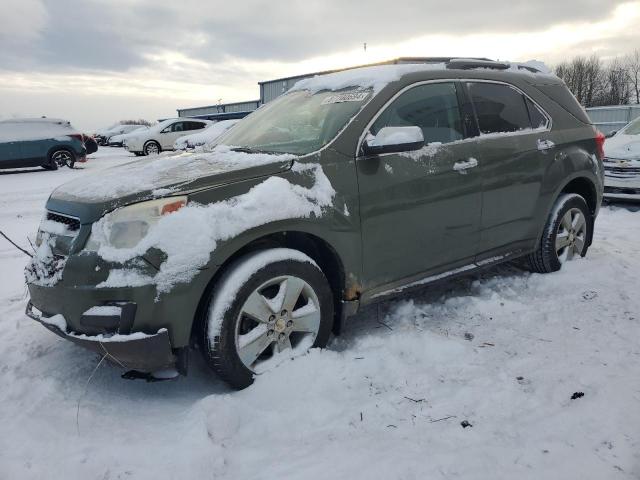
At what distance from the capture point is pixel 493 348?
3.21m

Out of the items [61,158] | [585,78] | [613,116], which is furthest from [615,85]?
[61,158]

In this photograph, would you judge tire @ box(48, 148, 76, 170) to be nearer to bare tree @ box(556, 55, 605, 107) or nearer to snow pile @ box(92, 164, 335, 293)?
snow pile @ box(92, 164, 335, 293)

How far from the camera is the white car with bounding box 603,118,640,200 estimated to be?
25.5 feet

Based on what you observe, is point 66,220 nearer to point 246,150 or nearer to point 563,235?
point 246,150

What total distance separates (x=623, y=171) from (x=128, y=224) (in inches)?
313

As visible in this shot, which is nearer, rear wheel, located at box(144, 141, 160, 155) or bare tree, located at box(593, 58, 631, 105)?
rear wheel, located at box(144, 141, 160, 155)

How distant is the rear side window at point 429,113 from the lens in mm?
3322

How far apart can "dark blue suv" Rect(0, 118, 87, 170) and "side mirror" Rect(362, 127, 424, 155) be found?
47.6ft

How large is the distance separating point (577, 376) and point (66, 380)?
290cm

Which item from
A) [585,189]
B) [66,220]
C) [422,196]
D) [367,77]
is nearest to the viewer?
[66,220]

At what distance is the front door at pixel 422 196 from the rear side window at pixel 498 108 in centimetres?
23

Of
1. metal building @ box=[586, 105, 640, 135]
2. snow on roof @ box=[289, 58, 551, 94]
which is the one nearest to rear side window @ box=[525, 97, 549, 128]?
snow on roof @ box=[289, 58, 551, 94]

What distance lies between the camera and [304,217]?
2.81 m

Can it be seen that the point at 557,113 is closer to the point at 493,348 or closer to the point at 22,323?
the point at 493,348
